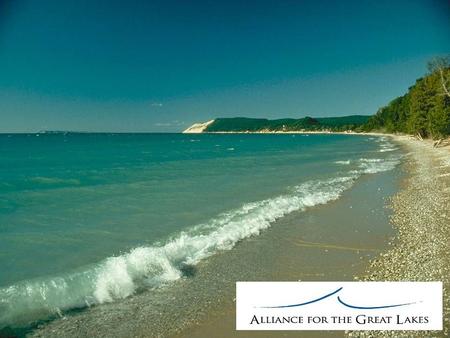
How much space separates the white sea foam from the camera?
7.71 meters

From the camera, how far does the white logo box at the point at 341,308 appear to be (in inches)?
245

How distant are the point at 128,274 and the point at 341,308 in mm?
5209

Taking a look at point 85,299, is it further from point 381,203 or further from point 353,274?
point 381,203

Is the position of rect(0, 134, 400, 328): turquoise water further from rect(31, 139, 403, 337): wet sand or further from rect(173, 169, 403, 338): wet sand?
rect(173, 169, 403, 338): wet sand

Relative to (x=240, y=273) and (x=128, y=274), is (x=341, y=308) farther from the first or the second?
(x=128, y=274)

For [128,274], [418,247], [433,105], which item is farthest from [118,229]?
[433,105]

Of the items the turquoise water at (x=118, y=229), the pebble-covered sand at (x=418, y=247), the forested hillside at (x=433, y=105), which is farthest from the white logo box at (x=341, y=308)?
the forested hillside at (x=433, y=105)

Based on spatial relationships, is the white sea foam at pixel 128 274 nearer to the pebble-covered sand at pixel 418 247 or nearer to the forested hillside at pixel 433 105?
the pebble-covered sand at pixel 418 247

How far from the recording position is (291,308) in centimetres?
654

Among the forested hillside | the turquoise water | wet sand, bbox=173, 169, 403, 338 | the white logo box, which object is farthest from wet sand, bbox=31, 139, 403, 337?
the forested hillside

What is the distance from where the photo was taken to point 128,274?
904 centimetres

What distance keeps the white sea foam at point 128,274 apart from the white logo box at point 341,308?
3.00 m

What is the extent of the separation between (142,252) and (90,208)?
330 inches

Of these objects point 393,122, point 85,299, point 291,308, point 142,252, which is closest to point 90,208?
point 142,252
